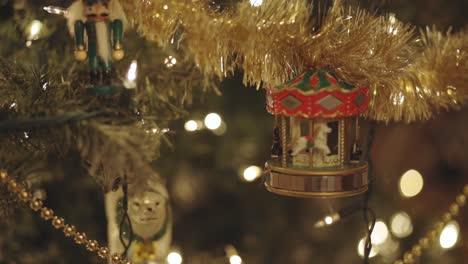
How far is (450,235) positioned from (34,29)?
2.84 feet

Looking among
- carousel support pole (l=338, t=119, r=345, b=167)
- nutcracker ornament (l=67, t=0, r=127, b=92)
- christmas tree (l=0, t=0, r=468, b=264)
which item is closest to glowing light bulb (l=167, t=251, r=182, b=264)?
christmas tree (l=0, t=0, r=468, b=264)

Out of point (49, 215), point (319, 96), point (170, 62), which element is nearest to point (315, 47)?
point (319, 96)

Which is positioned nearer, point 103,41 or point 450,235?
point 103,41

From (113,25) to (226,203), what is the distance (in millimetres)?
689

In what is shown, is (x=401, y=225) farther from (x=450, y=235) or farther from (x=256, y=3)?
(x=256, y=3)

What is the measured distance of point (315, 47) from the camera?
0.58 meters

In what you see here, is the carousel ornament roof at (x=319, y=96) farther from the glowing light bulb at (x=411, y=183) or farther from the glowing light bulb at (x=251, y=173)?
the glowing light bulb at (x=411, y=183)

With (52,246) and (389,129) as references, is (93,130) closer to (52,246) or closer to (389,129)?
(52,246)

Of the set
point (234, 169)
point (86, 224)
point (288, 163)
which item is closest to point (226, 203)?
point (234, 169)

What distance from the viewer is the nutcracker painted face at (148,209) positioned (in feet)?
2.58

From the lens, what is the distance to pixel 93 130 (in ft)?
1.50

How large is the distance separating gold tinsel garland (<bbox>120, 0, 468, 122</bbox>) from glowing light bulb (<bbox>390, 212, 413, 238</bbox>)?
1.82 ft

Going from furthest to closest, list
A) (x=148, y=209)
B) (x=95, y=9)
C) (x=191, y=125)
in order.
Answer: (x=191, y=125) < (x=148, y=209) < (x=95, y=9)

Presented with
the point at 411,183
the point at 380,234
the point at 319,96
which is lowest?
the point at 380,234
